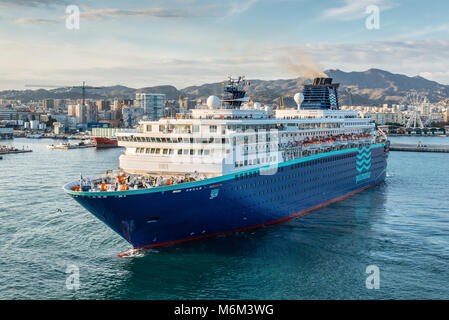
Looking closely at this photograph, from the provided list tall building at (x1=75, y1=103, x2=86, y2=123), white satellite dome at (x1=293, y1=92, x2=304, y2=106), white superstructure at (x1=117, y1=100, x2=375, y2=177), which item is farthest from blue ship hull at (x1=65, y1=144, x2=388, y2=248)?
tall building at (x1=75, y1=103, x2=86, y2=123)

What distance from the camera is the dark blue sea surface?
18.2m

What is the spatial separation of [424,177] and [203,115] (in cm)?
3405

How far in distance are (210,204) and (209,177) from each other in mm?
1460

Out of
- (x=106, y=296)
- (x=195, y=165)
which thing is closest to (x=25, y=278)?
(x=106, y=296)

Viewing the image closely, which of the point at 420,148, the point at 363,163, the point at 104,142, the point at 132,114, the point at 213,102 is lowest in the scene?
the point at 420,148

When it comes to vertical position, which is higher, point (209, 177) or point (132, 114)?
point (132, 114)

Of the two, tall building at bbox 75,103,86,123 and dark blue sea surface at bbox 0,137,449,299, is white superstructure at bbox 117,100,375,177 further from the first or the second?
tall building at bbox 75,103,86,123

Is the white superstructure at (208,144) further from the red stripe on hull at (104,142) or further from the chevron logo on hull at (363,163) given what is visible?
the red stripe on hull at (104,142)

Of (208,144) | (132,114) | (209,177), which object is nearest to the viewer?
(209,177)

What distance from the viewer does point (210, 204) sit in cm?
2183

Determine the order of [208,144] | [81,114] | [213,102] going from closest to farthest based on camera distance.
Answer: [208,144], [213,102], [81,114]

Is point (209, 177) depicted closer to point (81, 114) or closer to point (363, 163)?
point (363, 163)

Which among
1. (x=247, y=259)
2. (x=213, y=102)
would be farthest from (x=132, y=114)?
(x=247, y=259)
